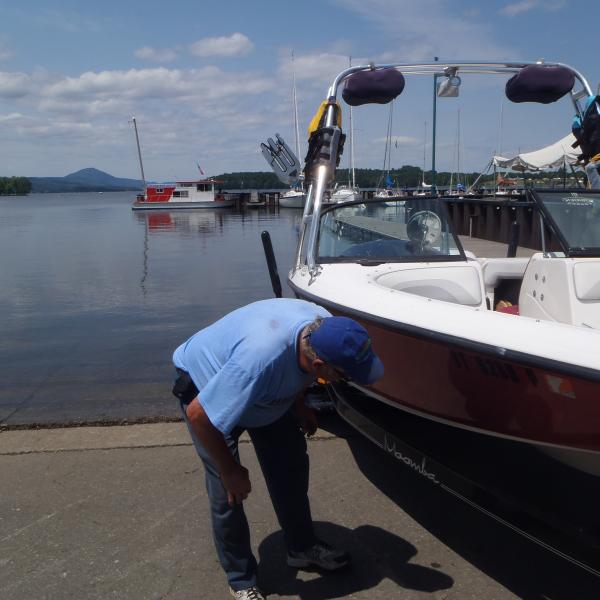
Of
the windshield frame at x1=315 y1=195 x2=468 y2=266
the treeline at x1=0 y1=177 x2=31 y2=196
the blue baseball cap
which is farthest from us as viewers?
the treeline at x1=0 y1=177 x2=31 y2=196

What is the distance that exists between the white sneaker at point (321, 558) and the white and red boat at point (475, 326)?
601mm

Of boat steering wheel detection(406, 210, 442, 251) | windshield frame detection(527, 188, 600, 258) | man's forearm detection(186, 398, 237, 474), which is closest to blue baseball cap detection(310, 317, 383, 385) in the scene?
man's forearm detection(186, 398, 237, 474)

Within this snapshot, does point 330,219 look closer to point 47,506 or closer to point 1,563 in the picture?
point 47,506

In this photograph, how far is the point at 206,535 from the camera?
312cm

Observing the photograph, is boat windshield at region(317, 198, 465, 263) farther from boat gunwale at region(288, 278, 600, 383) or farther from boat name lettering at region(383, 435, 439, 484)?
boat name lettering at region(383, 435, 439, 484)

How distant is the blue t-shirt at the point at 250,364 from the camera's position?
2199mm

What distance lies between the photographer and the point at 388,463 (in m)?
3.95

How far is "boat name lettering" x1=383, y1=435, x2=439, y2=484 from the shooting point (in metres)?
3.08

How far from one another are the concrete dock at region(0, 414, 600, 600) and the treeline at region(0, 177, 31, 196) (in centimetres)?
18771

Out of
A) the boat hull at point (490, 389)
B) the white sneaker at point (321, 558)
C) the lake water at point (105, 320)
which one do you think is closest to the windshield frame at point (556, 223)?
the boat hull at point (490, 389)

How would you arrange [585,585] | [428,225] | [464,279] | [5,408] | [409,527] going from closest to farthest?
[585,585], [409,527], [464,279], [428,225], [5,408]

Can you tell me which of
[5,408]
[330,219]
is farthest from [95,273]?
[330,219]

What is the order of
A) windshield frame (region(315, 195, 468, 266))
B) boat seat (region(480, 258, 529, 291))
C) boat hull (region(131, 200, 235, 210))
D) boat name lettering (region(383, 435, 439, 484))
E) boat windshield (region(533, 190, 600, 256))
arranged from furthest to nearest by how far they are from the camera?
A: boat hull (region(131, 200, 235, 210)) → boat seat (region(480, 258, 529, 291)) → windshield frame (region(315, 195, 468, 266)) → boat windshield (region(533, 190, 600, 256)) → boat name lettering (region(383, 435, 439, 484))

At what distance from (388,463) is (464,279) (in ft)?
4.34
